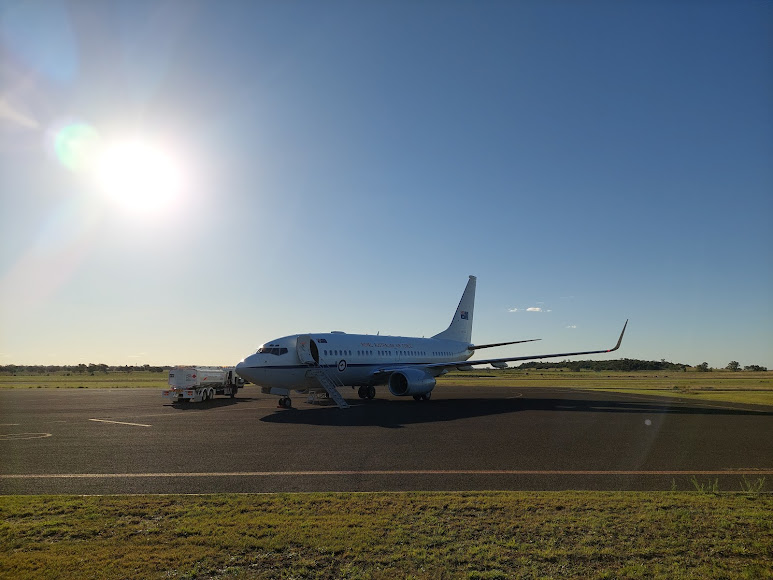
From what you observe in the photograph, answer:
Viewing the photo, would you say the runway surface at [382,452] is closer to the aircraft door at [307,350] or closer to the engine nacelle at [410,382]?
the aircraft door at [307,350]

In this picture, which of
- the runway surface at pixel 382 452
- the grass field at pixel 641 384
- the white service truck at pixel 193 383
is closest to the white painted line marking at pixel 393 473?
the runway surface at pixel 382 452

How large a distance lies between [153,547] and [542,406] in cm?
2505

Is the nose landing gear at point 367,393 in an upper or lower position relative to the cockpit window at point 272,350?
lower

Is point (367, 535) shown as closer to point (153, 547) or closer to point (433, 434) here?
point (153, 547)

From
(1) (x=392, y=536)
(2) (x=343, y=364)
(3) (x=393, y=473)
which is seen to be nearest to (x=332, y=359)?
(2) (x=343, y=364)

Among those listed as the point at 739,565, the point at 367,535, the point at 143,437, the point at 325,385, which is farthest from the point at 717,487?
the point at 325,385

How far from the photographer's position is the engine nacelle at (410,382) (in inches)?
1233

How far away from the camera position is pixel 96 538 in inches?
263

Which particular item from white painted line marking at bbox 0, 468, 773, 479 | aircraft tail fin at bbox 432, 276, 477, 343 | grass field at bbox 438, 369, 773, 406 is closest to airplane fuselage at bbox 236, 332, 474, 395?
aircraft tail fin at bbox 432, 276, 477, 343

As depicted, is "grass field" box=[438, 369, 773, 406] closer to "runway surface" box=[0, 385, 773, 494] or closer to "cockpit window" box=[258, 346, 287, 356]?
"runway surface" box=[0, 385, 773, 494]

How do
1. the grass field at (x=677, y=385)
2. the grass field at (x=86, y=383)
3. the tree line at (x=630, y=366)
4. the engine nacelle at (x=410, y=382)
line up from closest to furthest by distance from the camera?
the engine nacelle at (x=410, y=382) < the grass field at (x=677, y=385) < the grass field at (x=86, y=383) < the tree line at (x=630, y=366)

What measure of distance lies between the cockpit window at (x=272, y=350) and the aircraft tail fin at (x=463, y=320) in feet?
73.7

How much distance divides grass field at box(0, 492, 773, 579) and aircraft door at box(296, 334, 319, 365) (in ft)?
67.3

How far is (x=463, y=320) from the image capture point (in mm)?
49875
